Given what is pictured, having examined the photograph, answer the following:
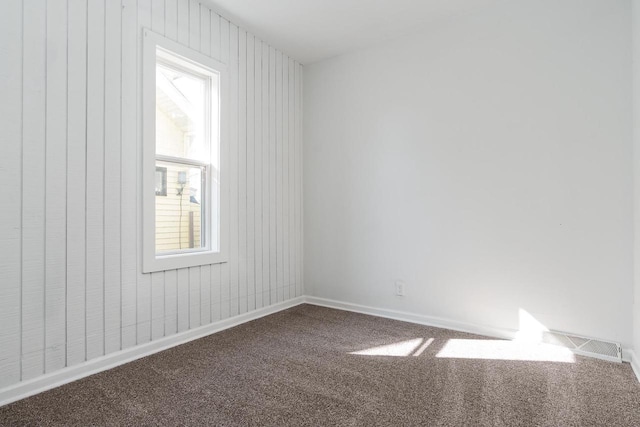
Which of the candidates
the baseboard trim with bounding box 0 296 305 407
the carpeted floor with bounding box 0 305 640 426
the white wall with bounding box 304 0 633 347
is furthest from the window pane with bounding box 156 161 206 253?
the white wall with bounding box 304 0 633 347

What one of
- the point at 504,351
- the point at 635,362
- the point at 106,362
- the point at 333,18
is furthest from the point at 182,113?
the point at 635,362

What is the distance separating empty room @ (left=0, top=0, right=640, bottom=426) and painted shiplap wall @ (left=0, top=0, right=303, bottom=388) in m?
0.01

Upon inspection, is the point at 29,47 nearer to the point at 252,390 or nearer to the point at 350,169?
the point at 252,390

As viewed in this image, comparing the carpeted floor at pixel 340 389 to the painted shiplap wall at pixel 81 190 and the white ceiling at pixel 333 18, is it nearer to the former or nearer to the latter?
the painted shiplap wall at pixel 81 190

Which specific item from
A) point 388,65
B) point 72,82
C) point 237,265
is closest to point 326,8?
point 388,65

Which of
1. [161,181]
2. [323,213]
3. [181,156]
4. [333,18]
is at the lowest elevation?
[323,213]

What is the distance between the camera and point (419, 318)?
308cm

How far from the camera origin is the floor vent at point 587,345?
7.44ft

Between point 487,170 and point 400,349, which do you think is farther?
point 487,170

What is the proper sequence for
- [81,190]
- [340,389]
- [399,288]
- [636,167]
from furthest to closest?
[399,288]
[636,167]
[81,190]
[340,389]

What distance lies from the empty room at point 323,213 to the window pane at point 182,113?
0.02 m

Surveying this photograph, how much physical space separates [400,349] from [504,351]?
688 millimetres

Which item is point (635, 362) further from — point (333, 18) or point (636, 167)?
point (333, 18)

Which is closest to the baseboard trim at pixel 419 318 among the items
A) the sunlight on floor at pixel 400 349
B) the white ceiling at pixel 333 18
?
the sunlight on floor at pixel 400 349
